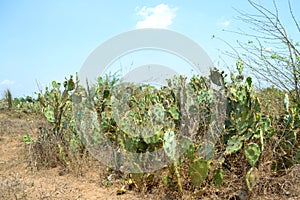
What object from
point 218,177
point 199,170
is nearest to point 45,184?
point 199,170

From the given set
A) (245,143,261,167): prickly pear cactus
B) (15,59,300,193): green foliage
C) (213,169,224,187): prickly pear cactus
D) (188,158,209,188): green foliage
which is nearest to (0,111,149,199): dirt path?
(15,59,300,193): green foliage

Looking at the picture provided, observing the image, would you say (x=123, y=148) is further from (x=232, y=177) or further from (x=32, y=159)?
(x=32, y=159)

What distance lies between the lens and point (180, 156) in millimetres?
2965

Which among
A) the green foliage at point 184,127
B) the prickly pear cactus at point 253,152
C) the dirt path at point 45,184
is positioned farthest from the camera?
the dirt path at point 45,184

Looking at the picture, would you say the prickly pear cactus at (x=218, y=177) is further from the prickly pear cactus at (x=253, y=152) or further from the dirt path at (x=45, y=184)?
the dirt path at (x=45, y=184)

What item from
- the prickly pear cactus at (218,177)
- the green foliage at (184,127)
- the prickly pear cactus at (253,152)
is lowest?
the prickly pear cactus at (218,177)

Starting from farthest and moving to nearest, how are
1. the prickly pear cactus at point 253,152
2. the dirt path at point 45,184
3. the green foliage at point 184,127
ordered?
the dirt path at point 45,184 < the green foliage at point 184,127 < the prickly pear cactus at point 253,152

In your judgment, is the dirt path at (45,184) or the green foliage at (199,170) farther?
the dirt path at (45,184)

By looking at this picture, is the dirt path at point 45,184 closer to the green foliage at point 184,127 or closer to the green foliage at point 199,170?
the green foliage at point 184,127

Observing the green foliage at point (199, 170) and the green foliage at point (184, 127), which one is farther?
the green foliage at point (184, 127)

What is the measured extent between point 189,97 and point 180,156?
0.86m

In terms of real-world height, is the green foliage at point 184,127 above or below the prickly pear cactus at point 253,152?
above

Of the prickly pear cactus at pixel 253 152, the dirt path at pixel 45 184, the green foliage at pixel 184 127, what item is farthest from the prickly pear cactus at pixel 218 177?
the dirt path at pixel 45 184

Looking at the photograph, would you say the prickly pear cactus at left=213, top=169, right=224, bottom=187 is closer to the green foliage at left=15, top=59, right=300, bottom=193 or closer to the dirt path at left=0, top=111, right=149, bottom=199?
the green foliage at left=15, top=59, right=300, bottom=193
